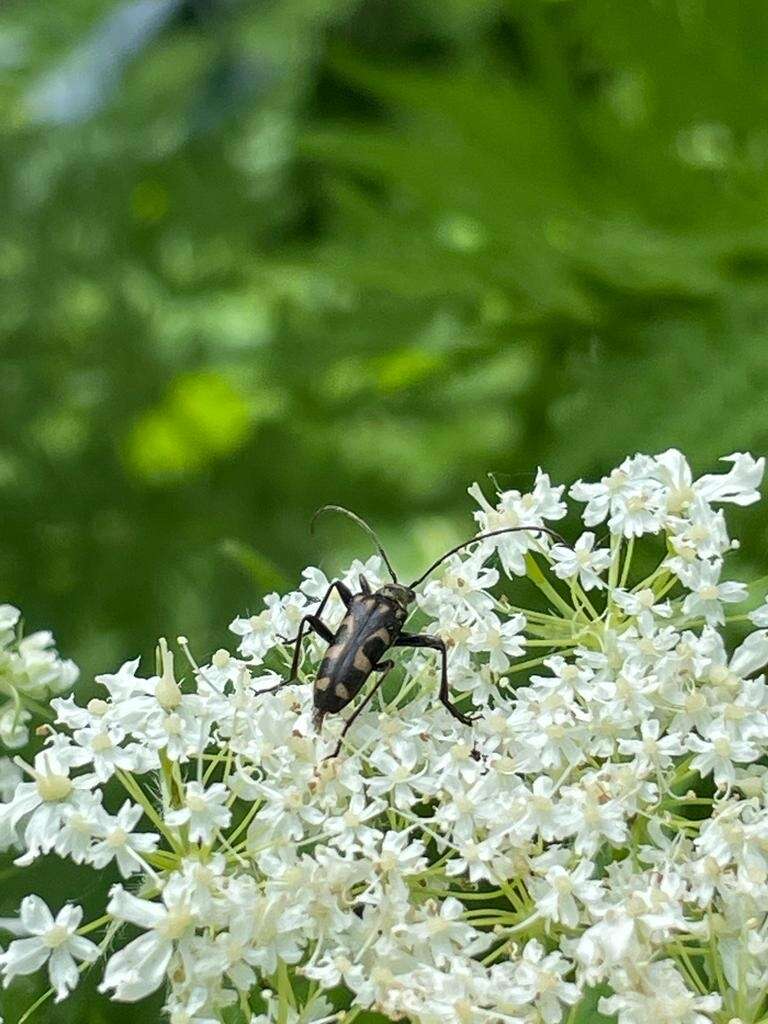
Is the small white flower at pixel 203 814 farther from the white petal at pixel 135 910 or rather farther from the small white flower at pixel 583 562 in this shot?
the small white flower at pixel 583 562

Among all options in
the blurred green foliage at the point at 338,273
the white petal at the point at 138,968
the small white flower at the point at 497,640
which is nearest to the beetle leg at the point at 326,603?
the small white flower at the point at 497,640

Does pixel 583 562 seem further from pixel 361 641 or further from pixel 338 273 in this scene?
pixel 338 273

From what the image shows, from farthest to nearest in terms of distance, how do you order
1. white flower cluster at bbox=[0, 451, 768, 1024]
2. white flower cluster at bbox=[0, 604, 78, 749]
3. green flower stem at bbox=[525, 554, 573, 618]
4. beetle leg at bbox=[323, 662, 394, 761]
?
white flower cluster at bbox=[0, 604, 78, 749]
green flower stem at bbox=[525, 554, 573, 618]
beetle leg at bbox=[323, 662, 394, 761]
white flower cluster at bbox=[0, 451, 768, 1024]

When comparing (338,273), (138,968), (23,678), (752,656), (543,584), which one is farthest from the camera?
(338,273)

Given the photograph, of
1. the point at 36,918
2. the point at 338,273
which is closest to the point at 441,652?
the point at 36,918

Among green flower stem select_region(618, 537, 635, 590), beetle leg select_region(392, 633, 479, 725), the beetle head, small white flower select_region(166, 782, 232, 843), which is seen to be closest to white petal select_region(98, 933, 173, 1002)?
small white flower select_region(166, 782, 232, 843)

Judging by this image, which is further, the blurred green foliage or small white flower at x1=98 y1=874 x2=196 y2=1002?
the blurred green foliage

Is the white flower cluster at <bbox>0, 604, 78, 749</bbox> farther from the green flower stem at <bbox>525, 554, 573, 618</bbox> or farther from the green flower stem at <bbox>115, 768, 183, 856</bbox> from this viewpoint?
the green flower stem at <bbox>525, 554, 573, 618</bbox>
